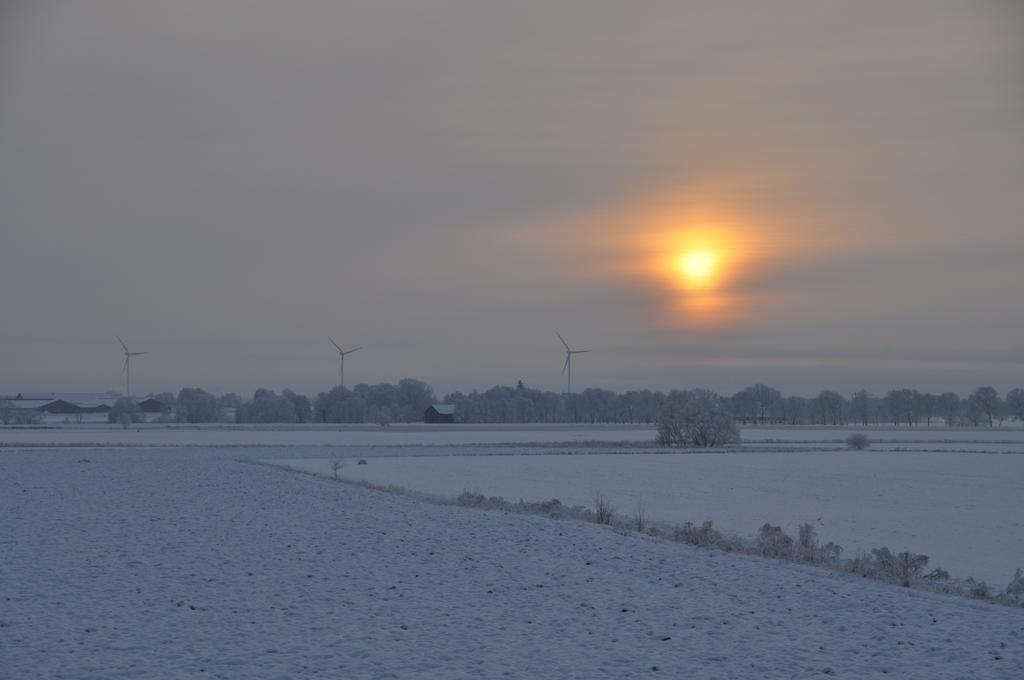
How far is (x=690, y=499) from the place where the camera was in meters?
32.2

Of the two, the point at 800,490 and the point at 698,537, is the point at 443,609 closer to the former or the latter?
the point at 698,537

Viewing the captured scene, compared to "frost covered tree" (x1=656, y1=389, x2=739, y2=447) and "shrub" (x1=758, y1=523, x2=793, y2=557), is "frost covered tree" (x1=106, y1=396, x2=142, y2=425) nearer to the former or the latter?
"frost covered tree" (x1=656, y1=389, x2=739, y2=447)

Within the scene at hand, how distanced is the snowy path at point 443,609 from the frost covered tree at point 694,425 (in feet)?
213

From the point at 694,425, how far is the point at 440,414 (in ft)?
289

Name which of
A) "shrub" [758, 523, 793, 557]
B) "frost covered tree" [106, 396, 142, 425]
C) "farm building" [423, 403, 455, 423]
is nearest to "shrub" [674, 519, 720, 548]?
"shrub" [758, 523, 793, 557]

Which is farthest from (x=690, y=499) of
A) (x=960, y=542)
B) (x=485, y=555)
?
(x=485, y=555)

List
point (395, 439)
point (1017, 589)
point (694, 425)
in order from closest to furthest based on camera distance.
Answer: point (1017, 589) < point (694, 425) < point (395, 439)

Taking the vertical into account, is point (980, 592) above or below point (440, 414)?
below

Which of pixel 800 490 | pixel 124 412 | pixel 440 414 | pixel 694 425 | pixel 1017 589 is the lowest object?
pixel 1017 589

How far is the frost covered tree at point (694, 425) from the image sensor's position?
83375 mm

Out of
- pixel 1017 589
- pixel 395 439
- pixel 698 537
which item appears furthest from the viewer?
pixel 395 439

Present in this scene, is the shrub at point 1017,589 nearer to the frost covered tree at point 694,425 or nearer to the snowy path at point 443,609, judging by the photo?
the snowy path at point 443,609

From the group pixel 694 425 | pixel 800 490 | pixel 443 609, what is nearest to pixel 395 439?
pixel 694 425

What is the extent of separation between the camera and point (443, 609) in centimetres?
1258
